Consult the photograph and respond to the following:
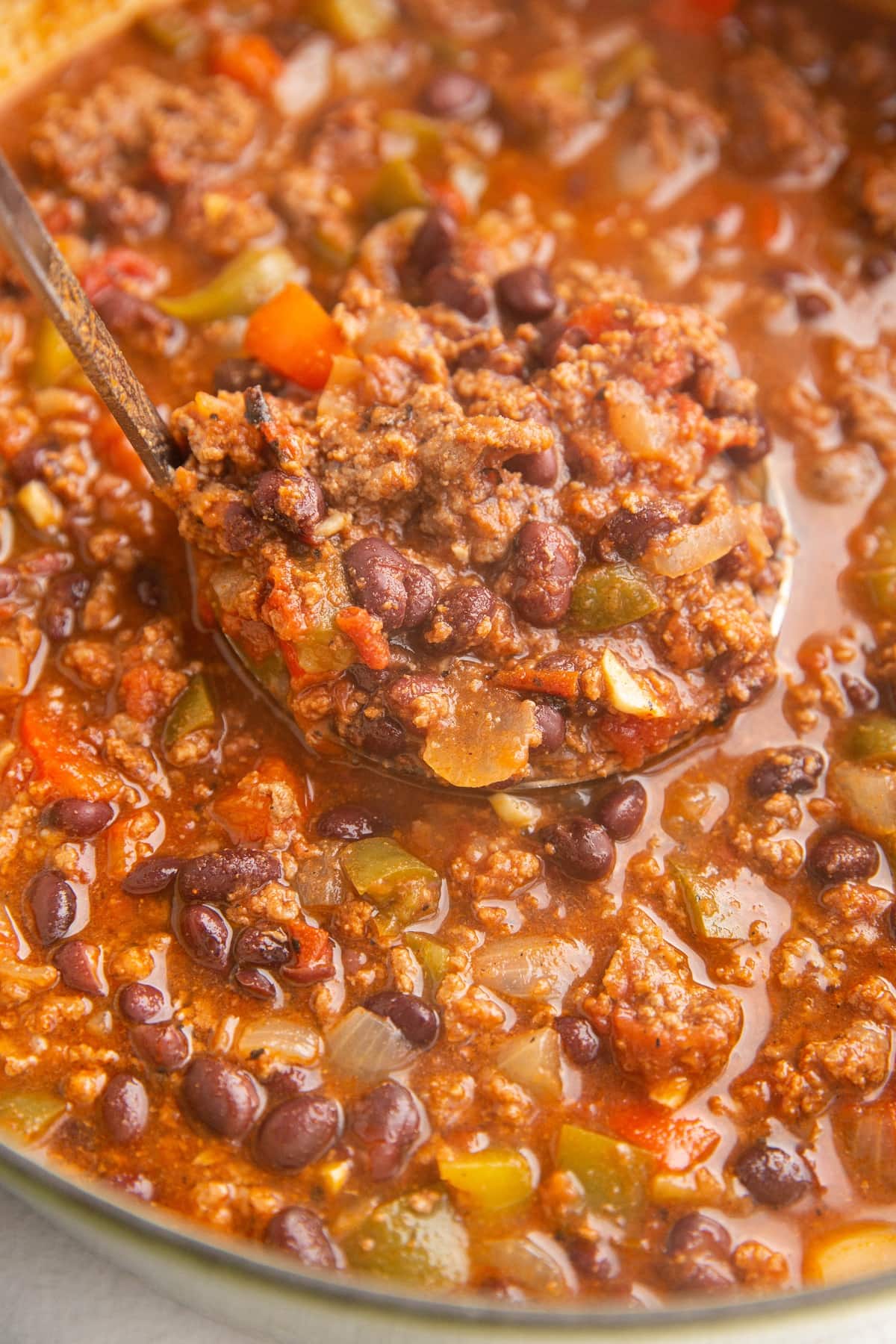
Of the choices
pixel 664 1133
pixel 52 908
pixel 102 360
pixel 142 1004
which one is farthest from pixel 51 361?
pixel 664 1133

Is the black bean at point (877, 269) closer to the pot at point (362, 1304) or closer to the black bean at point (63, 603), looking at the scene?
the black bean at point (63, 603)

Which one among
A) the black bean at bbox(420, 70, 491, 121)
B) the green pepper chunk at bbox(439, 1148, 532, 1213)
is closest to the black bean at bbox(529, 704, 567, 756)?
the green pepper chunk at bbox(439, 1148, 532, 1213)

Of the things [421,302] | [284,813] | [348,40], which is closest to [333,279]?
[421,302]

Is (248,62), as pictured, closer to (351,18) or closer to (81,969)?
(351,18)

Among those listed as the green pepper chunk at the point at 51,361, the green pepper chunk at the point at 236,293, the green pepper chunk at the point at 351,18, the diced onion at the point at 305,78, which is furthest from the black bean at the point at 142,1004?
the green pepper chunk at the point at 351,18

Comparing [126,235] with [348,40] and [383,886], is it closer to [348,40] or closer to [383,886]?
[348,40]
